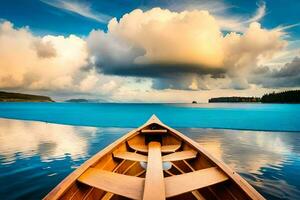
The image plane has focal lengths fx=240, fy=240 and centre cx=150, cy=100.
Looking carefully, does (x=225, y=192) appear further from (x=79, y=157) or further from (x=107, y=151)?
(x=79, y=157)

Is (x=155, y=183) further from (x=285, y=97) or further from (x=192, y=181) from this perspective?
(x=285, y=97)

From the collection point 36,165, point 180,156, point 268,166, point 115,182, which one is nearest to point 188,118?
point 268,166

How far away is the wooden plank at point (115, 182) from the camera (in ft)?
11.6

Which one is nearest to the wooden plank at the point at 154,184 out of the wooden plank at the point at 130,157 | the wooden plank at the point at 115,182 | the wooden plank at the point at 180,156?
the wooden plank at the point at 115,182

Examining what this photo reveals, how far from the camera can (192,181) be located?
398 cm

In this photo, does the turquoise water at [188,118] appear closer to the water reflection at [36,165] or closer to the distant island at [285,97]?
the water reflection at [36,165]

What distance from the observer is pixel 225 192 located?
4191mm

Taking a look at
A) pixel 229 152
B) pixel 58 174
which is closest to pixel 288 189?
pixel 229 152

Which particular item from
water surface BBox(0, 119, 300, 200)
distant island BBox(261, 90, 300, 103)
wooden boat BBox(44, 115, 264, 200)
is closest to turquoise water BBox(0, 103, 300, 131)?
water surface BBox(0, 119, 300, 200)

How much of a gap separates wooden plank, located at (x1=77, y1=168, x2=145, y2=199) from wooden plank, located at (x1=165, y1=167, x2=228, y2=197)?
44 cm

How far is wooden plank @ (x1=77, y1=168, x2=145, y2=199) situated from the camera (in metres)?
3.53

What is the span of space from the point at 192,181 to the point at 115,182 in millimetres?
1280

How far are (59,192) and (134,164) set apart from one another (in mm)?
3675

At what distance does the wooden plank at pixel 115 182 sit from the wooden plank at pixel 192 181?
441 mm
